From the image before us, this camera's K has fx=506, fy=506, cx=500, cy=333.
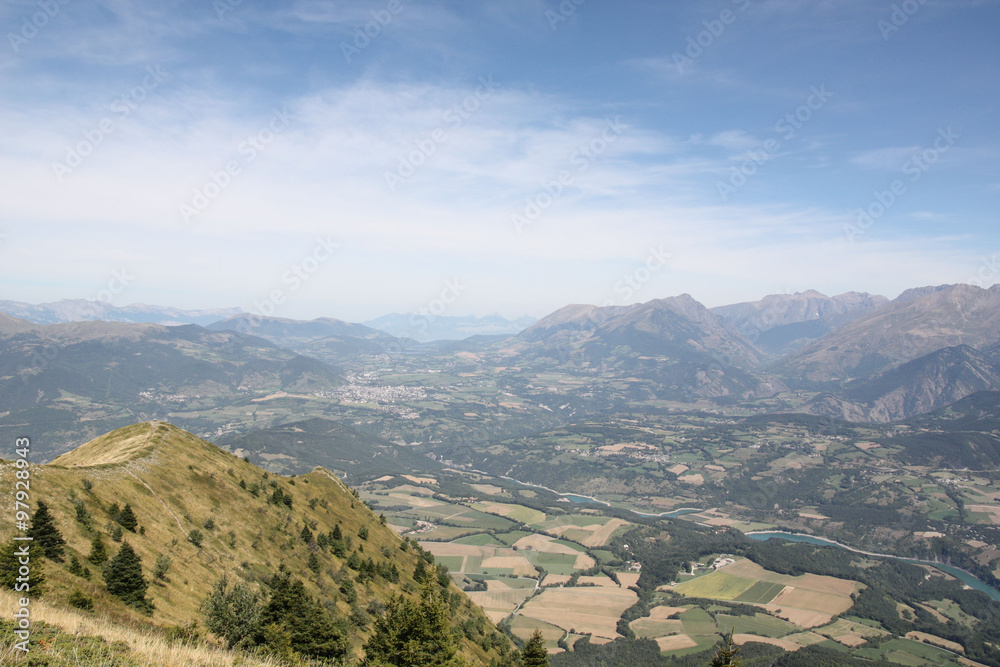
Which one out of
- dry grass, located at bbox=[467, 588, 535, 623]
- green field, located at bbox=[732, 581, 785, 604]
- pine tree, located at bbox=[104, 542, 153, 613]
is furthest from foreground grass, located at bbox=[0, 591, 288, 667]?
green field, located at bbox=[732, 581, 785, 604]

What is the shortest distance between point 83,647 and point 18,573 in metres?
10.2

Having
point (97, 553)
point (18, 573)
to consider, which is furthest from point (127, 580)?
point (18, 573)

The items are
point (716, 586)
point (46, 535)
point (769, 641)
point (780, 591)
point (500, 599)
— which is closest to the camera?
point (46, 535)

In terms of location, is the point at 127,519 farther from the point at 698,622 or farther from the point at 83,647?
the point at 698,622

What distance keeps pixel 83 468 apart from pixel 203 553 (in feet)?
40.0

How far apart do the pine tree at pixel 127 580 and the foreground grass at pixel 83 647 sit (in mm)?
7878

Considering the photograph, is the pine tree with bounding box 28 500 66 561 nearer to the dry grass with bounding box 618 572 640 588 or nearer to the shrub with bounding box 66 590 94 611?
the shrub with bounding box 66 590 94 611

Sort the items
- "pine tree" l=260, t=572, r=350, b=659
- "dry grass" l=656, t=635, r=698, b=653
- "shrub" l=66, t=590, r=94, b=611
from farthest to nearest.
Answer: "dry grass" l=656, t=635, r=698, b=653 < "pine tree" l=260, t=572, r=350, b=659 < "shrub" l=66, t=590, r=94, b=611

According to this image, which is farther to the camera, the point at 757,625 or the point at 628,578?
the point at 628,578

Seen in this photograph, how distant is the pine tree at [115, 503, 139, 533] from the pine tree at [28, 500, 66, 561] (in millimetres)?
8320

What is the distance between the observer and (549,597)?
162 metres

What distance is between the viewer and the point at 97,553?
3022cm

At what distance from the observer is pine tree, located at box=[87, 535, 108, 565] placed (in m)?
29.9

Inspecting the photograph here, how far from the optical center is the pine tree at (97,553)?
2992cm
